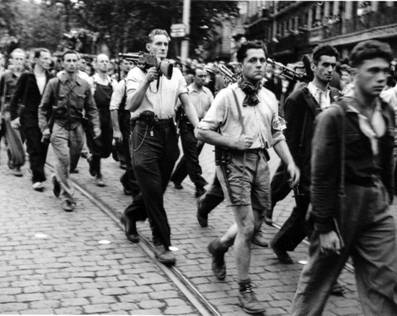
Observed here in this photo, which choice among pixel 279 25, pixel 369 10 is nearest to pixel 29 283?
pixel 369 10

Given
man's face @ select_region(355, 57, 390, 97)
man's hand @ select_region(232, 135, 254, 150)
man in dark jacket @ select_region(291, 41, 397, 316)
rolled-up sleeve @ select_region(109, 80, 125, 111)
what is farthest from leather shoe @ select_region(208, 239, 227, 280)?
rolled-up sleeve @ select_region(109, 80, 125, 111)

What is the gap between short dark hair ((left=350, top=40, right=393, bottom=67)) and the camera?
386 centimetres

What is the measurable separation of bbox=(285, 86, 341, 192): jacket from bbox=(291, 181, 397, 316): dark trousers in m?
1.90

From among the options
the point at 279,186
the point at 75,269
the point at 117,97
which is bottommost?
the point at 75,269

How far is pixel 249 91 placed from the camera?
17.2 feet

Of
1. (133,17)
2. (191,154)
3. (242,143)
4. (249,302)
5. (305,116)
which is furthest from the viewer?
(133,17)

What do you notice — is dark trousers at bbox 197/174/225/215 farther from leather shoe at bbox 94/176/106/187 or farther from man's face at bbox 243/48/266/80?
leather shoe at bbox 94/176/106/187

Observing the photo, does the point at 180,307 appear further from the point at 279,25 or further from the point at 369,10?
the point at 279,25

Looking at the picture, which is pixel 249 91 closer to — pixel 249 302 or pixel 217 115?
pixel 217 115

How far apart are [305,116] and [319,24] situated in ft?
114

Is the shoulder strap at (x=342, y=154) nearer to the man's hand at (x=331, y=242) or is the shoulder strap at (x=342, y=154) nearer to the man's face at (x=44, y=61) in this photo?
the man's hand at (x=331, y=242)

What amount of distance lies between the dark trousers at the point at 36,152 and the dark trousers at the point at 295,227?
483cm

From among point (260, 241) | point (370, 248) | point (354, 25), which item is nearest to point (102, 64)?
point (260, 241)

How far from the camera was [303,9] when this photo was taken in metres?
44.8
